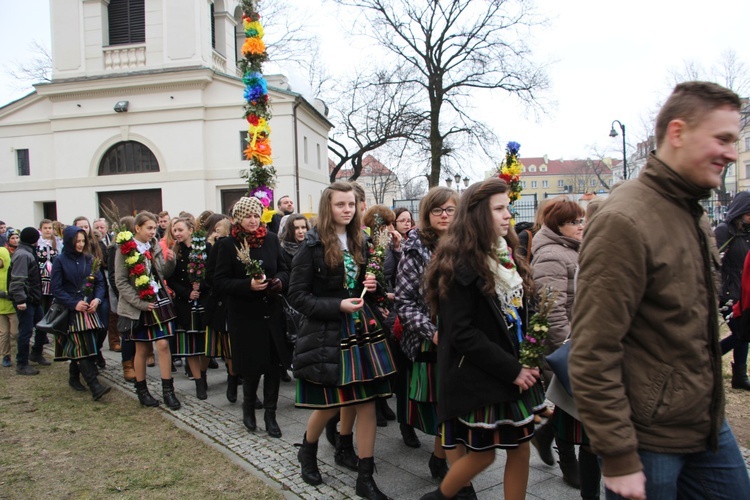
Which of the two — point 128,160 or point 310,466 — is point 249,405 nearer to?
point 310,466

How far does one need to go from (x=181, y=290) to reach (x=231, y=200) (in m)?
→ 20.1

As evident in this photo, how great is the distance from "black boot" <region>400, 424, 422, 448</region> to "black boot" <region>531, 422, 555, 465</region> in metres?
1.10

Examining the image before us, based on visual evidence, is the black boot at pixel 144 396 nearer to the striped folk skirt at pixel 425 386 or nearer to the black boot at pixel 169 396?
the black boot at pixel 169 396

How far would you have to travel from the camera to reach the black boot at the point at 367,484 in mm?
3935

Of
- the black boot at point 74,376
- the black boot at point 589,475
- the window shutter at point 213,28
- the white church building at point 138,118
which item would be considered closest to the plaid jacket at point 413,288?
the black boot at point 589,475

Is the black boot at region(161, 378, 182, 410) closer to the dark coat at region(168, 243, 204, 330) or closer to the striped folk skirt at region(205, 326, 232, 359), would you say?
the striped folk skirt at region(205, 326, 232, 359)

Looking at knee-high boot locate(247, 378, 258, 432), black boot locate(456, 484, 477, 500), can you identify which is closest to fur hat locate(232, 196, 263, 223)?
knee-high boot locate(247, 378, 258, 432)

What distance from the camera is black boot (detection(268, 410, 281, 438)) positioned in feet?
18.0

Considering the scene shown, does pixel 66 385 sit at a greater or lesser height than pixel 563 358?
lesser

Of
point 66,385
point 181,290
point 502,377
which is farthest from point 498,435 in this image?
point 66,385

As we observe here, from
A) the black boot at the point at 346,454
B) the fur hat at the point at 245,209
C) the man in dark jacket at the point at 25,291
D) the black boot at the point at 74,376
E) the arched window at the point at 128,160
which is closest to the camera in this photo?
the black boot at the point at 346,454

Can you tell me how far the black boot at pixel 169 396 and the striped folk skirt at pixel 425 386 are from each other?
3.26 metres

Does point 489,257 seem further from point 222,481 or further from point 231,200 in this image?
point 231,200

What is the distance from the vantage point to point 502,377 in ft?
10.0
